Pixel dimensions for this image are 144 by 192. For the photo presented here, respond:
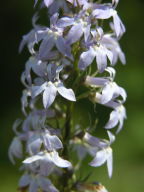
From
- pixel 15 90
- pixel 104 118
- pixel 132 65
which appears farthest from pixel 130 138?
pixel 15 90

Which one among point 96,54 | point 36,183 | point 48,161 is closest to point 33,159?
point 48,161

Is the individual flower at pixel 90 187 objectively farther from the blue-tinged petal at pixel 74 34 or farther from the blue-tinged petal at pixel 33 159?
the blue-tinged petal at pixel 74 34

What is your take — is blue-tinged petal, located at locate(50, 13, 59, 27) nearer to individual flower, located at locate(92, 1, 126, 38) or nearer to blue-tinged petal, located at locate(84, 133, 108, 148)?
individual flower, located at locate(92, 1, 126, 38)

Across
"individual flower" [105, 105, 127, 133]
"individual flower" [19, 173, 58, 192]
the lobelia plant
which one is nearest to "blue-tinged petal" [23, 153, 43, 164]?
the lobelia plant

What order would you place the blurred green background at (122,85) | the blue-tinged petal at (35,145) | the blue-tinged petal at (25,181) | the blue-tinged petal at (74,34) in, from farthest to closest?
the blurred green background at (122,85) < the blue-tinged petal at (25,181) < the blue-tinged petal at (35,145) < the blue-tinged petal at (74,34)

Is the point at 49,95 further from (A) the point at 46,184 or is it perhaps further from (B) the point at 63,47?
(A) the point at 46,184

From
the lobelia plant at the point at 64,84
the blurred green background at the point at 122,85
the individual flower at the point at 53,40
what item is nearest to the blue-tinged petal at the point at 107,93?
the lobelia plant at the point at 64,84
